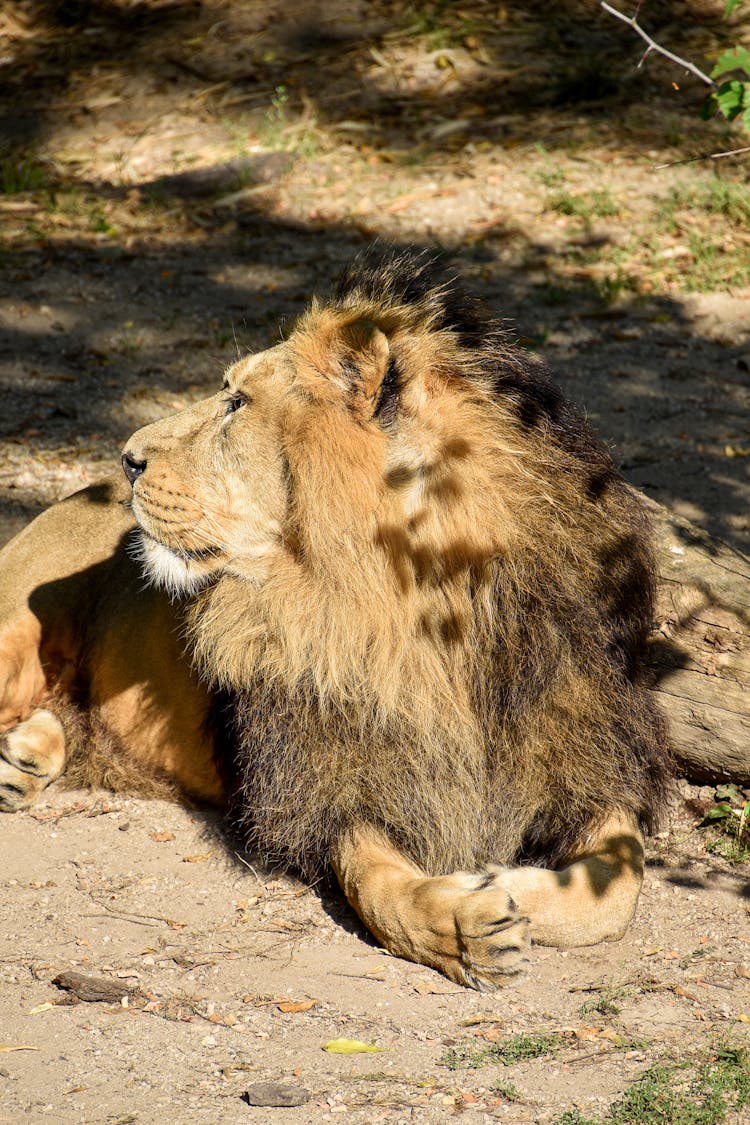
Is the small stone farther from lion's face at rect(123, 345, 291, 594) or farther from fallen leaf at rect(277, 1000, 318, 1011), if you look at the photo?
lion's face at rect(123, 345, 291, 594)

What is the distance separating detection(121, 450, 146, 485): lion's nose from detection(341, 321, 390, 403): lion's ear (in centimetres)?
75

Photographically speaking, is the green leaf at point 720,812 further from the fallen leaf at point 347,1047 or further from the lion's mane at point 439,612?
the fallen leaf at point 347,1047

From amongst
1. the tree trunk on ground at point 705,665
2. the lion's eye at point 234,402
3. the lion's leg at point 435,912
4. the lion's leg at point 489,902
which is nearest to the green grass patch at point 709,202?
the tree trunk on ground at point 705,665

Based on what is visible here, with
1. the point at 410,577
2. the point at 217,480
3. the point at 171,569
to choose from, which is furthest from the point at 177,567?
the point at 410,577

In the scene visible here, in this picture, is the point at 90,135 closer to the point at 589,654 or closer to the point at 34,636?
the point at 34,636

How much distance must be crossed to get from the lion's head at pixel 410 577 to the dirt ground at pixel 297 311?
15.8 inches

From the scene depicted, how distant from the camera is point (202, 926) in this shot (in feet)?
11.0

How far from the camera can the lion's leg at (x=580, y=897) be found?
3.12m

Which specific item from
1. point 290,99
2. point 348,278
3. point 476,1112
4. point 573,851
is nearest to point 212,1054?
point 476,1112

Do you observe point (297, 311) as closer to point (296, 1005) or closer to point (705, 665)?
point (705, 665)

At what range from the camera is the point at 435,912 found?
9.96 feet

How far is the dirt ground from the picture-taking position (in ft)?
8.87

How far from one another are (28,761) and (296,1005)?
4.98 ft

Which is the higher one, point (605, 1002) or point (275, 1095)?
point (275, 1095)
